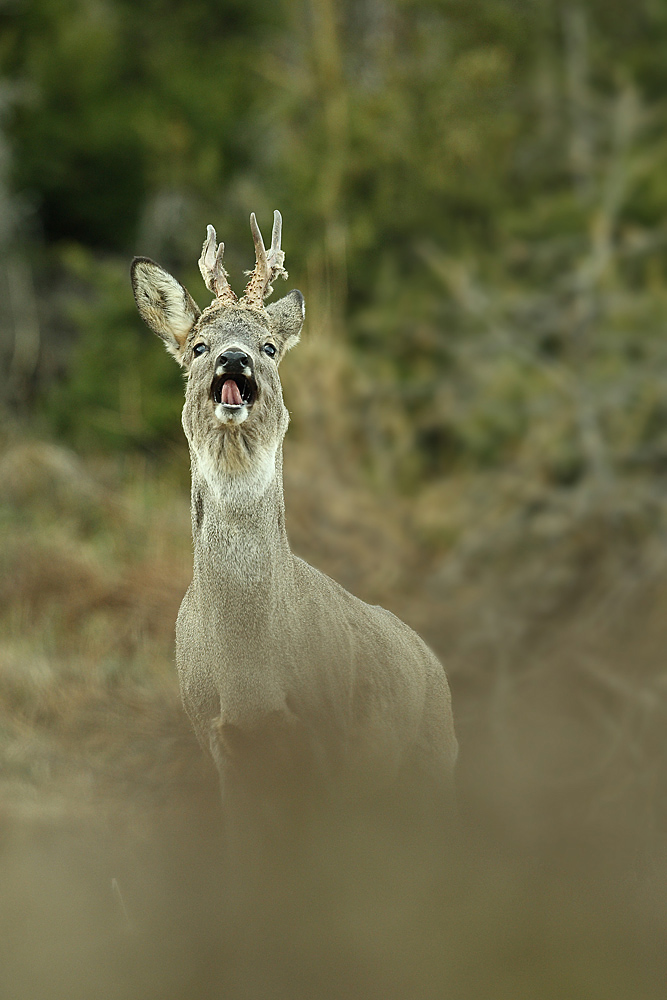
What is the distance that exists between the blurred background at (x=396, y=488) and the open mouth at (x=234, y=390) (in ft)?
3.32

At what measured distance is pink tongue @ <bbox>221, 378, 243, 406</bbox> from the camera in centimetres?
248

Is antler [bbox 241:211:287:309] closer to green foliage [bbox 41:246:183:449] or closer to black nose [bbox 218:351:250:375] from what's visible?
black nose [bbox 218:351:250:375]

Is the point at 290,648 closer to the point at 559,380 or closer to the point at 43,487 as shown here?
the point at 559,380

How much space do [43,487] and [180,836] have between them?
6328mm

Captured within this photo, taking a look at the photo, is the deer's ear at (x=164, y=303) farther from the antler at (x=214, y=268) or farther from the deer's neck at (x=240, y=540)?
the deer's neck at (x=240, y=540)

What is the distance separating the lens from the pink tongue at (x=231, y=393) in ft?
8.12

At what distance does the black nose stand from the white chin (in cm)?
8

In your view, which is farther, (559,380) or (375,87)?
(375,87)

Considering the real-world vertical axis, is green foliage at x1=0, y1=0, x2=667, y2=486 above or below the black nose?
above

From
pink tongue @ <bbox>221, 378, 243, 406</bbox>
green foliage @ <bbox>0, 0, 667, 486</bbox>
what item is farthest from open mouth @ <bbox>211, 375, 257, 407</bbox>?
green foliage @ <bbox>0, 0, 667, 486</bbox>

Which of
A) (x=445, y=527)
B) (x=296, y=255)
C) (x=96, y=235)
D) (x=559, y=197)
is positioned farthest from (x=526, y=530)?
(x=96, y=235)

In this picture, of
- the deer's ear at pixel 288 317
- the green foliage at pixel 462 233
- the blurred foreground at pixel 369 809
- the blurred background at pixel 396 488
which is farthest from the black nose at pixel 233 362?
the green foliage at pixel 462 233

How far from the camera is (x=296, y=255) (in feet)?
31.1

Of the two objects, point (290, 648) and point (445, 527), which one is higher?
point (445, 527)
